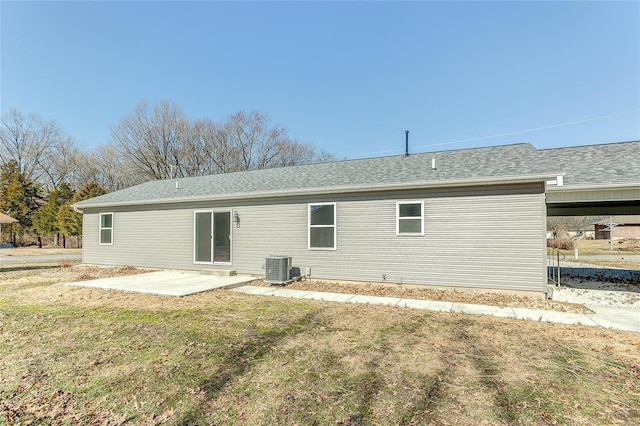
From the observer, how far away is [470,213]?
303 inches

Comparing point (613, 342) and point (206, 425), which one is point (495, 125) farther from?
point (206, 425)

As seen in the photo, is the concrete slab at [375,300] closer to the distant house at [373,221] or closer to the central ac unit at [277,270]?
the distant house at [373,221]

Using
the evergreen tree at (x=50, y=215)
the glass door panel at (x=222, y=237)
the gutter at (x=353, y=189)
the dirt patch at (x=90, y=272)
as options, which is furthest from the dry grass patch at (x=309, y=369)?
the evergreen tree at (x=50, y=215)

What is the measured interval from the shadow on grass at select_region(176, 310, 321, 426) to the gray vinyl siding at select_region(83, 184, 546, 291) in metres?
3.56

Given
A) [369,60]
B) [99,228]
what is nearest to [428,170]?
[369,60]

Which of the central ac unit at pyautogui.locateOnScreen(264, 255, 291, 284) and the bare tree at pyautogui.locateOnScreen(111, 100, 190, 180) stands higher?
the bare tree at pyautogui.locateOnScreen(111, 100, 190, 180)

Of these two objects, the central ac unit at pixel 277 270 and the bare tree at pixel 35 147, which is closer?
the central ac unit at pixel 277 270

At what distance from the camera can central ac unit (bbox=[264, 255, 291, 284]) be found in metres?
8.87

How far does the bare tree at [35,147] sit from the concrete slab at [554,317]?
38332 mm

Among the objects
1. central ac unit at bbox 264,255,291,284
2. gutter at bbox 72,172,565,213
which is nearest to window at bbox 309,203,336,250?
A: gutter at bbox 72,172,565,213

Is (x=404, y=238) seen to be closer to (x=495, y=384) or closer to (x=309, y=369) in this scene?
(x=495, y=384)

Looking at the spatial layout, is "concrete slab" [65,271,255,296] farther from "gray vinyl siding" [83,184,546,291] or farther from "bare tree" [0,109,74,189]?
"bare tree" [0,109,74,189]

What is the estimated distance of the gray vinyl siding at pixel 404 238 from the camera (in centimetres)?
721

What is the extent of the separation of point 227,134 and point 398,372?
2938cm
